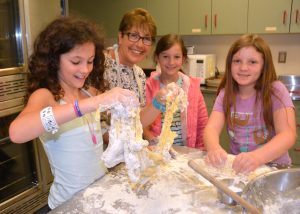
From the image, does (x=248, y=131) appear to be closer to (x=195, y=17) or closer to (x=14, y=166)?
(x=14, y=166)

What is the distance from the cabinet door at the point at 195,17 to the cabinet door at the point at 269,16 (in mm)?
412

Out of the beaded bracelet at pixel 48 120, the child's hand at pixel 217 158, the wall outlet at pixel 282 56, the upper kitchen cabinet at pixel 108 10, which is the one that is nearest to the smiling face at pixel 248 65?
the child's hand at pixel 217 158

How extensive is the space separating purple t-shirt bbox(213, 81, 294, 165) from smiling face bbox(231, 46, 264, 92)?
0.32 feet

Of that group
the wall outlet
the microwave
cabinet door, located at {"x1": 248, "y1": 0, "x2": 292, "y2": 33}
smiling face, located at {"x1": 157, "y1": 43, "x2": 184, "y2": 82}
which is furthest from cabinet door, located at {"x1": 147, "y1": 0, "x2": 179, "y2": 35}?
smiling face, located at {"x1": 157, "y1": 43, "x2": 184, "y2": 82}

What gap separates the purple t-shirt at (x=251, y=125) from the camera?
53.4 inches

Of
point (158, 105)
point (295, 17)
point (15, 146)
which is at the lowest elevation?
point (15, 146)

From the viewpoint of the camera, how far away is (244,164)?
105 cm

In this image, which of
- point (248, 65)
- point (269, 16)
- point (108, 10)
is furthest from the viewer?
point (108, 10)

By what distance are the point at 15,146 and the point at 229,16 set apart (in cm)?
219

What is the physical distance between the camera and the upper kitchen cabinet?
338cm

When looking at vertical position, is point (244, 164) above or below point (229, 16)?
below

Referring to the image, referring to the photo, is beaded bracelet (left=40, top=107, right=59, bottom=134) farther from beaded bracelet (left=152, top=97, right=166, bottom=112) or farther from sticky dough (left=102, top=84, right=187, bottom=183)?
beaded bracelet (left=152, top=97, right=166, bottom=112)

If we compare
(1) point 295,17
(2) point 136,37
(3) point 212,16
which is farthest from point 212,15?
(2) point 136,37

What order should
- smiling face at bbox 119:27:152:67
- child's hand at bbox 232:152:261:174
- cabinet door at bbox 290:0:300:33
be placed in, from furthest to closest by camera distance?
1. cabinet door at bbox 290:0:300:33
2. smiling face at bbox 119:27:152:67
3. child's hand at bbox 232:152:261:174
